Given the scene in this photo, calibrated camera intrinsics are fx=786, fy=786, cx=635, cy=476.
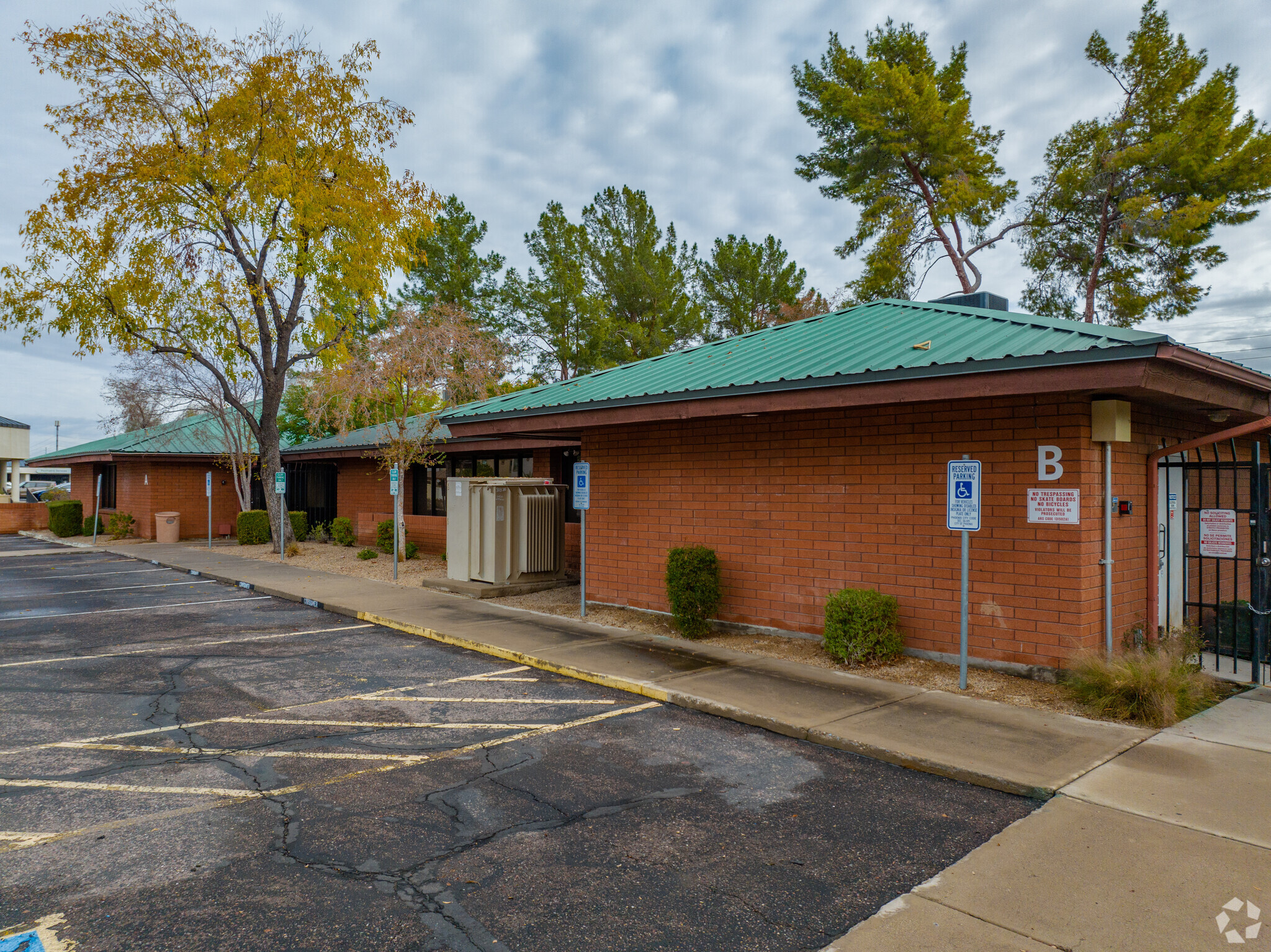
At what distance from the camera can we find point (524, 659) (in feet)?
29.7

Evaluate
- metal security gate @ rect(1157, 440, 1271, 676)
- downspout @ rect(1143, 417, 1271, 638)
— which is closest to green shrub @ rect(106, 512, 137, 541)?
downspout @ rect(1143, 417, 1271, 638)

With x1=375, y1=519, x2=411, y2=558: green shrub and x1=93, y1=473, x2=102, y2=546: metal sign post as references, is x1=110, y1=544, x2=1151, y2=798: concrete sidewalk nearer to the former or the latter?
x1=375, y1=519, x2=411, y2=558: green shrub

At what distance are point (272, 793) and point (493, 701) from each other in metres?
2.52

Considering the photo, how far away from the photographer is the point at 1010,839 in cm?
445

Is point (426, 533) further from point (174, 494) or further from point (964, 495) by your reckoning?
point (964, 495)

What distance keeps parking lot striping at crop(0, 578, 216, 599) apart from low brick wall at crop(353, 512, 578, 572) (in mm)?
5179

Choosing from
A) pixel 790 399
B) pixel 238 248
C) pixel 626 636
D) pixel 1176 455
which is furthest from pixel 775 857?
pixel 238 248

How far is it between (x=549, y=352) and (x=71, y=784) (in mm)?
29253

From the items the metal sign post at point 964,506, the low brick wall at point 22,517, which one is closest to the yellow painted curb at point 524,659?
the metal sign post at point 964,506

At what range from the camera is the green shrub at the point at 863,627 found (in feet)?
27.0

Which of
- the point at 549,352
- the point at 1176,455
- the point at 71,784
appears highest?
the point at 549,352

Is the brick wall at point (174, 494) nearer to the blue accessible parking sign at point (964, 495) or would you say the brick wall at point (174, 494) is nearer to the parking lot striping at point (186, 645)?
the parking lot striping at point (186, 645)

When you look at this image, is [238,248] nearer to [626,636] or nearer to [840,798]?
[626,636]

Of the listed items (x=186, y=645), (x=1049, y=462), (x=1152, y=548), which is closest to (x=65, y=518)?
(x=186, y=645)
